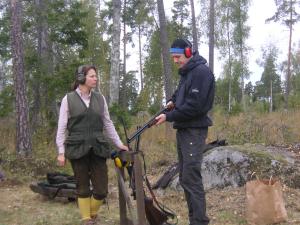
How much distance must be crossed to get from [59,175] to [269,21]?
27.4m

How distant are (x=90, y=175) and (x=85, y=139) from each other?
0.49 meters

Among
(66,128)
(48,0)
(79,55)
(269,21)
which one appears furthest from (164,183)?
(269,21)

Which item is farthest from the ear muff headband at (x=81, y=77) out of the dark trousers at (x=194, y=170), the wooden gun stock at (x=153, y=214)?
the wooden gun stock at (x=153, y=214)

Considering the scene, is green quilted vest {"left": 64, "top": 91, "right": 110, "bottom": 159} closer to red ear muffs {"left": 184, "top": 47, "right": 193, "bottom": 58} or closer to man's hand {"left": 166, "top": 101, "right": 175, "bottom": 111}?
man's hand {"left": 166, "top": 101, "right": 175, "bottom": 111}

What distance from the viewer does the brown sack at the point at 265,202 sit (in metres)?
4.99

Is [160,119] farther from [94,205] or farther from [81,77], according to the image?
[94,205]

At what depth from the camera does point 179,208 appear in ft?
20.3

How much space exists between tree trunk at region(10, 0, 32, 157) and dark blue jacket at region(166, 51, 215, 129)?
5.88 metres

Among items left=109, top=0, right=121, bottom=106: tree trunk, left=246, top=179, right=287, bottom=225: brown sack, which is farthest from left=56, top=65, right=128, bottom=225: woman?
left=109, top=0, right=121, bottom=106: tree trunk

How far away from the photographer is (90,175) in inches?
208

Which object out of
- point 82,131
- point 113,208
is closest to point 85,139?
point 82,131

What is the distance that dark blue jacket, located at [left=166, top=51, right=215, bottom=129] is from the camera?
4402 mm

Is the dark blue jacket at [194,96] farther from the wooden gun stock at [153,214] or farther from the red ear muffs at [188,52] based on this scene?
the wooden gun stock at [153,214]

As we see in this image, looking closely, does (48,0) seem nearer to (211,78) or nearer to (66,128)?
(66,128)
